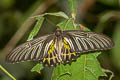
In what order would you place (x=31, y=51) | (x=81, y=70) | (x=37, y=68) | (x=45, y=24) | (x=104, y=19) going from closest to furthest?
(x=81, y=70) < (x=37, y=68) < (x=31, y=51) < (x=104, y=19) < (x=45, y=24)

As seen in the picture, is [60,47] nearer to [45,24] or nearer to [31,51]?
[31,51]

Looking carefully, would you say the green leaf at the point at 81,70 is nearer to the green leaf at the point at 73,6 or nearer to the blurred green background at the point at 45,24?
the green leaf at the point at 73,6

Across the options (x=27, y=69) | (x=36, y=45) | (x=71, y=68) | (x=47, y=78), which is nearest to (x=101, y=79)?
(x=71, y=68)

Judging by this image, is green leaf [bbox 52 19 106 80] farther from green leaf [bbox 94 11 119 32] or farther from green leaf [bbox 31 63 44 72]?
green leaf [bbox 94 11 119 32]

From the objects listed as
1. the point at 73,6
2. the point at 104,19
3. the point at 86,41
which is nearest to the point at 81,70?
the point at 86,41

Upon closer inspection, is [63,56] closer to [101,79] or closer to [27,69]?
[101,79]

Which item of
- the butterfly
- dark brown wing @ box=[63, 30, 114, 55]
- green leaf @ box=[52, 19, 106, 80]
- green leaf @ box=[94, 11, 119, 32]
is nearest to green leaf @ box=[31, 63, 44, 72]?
the butterfly
